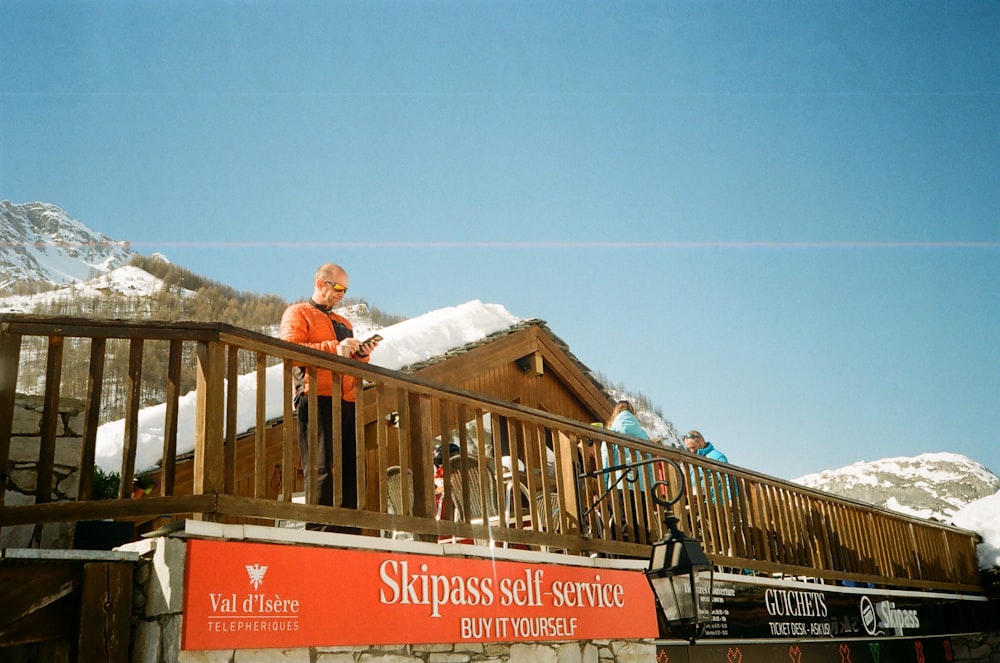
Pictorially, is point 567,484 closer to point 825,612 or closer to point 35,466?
point 35,466

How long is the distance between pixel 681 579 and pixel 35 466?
13.6 feet

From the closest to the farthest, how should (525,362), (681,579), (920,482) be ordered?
(681,579)
(525,362)
(920,482)

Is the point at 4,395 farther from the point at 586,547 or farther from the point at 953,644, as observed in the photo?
the point at 953,644

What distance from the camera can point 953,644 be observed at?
13.5 m

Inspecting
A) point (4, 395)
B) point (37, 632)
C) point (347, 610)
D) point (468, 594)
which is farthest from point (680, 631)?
point (4, 395)

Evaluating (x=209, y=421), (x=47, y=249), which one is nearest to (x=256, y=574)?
(x=209, y=421)

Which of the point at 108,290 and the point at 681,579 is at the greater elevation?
the point at 108,290

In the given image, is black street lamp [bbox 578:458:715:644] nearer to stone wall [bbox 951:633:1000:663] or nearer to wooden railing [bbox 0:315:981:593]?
wooden railing [bbox 0:315:981:593]

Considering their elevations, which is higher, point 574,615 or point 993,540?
point 993,540

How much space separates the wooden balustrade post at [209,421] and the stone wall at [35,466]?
49.9 inches

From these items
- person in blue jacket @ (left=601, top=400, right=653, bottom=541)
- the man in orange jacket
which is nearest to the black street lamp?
person in blue jacket @ (left=601, top=400, right=653, bottom=541)

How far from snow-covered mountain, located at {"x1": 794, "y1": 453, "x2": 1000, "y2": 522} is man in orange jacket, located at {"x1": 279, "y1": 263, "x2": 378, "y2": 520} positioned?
3001 cm

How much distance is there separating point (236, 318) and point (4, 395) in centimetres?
5337

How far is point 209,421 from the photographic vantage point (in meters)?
4.60
